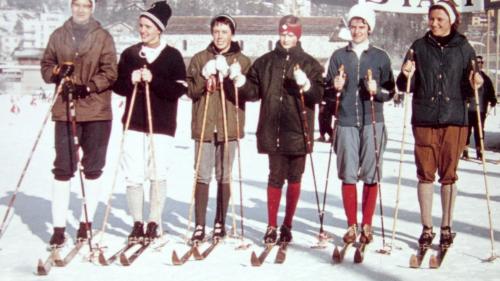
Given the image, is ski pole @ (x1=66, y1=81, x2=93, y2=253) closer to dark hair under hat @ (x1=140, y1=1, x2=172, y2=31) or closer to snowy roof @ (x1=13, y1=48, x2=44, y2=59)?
dark hair under hat @ (x1=140, y1=1, x2=172, y2=31)

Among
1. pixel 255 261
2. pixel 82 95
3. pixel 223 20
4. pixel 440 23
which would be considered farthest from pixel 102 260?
pixel 440 23

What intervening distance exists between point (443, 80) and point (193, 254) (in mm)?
2350

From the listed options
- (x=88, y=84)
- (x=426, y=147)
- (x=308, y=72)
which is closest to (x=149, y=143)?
(x=88, y=84)

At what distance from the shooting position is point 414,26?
93.1 metres

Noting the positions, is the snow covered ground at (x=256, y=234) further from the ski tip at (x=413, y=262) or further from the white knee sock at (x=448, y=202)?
the white knee sock at (x=448, y=202)

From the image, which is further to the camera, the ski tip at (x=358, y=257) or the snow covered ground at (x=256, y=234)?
the ski tip at (x=358, y=257)

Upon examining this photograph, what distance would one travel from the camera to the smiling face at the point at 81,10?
5.40m

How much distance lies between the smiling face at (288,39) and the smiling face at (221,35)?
1.42 ft

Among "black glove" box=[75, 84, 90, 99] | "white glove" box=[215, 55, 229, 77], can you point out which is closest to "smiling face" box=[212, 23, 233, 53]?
"white glove" box=[215, 55, 229, 77]

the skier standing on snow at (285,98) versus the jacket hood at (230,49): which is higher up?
the jacket hood at (230,49)

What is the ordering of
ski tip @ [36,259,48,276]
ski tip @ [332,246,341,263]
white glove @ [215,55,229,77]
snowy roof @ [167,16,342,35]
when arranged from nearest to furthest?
ski tip @ [36,259,48,276] < ski tip @ [332,246,341,263] < white glove @ [215,55,229,77] < snowy roof @ [167,16,342,35]

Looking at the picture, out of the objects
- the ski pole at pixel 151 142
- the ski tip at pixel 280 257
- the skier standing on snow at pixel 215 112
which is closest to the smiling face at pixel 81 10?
the ski pole at pixel 151 142

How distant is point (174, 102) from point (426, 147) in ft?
6.76

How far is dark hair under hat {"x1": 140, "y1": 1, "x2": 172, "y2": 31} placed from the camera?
559 cm
